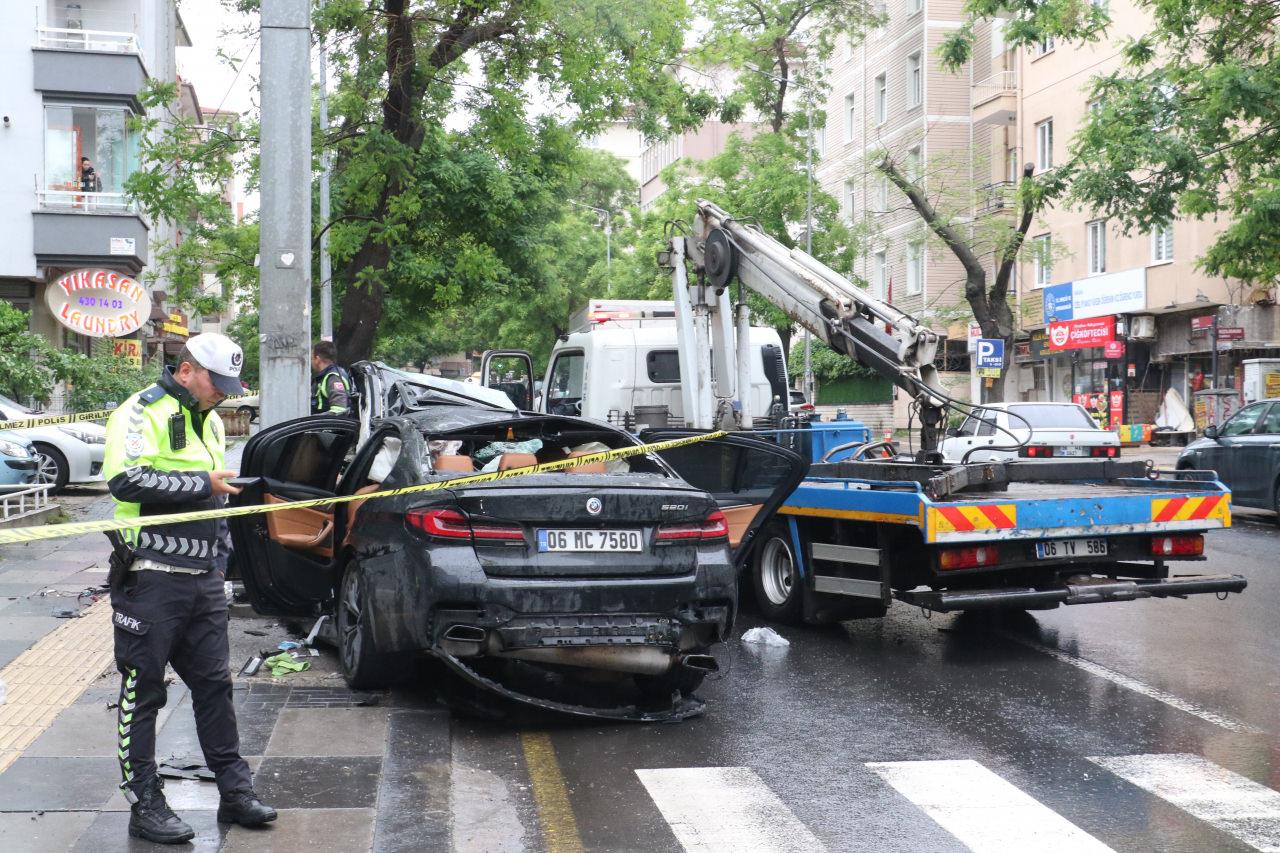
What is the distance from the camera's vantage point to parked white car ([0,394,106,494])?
66.3ft

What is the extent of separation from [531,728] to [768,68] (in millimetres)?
35154

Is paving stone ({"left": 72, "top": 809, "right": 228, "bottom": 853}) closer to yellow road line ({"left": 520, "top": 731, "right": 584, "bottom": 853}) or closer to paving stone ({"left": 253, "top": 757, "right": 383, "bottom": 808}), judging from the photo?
paving stone ({"left": 253, "top": 757, "right": 383, "bottom": 808})

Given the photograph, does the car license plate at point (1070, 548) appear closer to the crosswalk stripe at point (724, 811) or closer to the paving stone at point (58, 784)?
the crosswalk stripe at point (724, 811)

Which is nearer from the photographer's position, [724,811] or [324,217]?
[724,811]

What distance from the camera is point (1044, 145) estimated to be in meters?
38.3

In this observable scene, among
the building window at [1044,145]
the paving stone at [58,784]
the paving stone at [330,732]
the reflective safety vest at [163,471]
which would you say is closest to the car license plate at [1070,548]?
the paving stone at [330,732]

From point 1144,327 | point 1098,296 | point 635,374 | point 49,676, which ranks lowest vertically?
point 49,676

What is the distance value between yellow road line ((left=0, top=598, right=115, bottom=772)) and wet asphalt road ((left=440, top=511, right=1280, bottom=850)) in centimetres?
191

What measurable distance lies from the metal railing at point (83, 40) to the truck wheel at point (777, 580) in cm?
2473

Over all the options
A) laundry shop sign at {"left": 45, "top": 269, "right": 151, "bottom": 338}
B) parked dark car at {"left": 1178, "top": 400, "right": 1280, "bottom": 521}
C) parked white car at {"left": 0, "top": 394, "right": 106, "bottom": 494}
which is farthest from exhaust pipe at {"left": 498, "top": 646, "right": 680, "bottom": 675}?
laundry shop sign at {"left": 45, "top": 269, "right": 151, "bottom": 338}

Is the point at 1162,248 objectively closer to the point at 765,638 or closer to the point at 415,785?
the point at 765,638

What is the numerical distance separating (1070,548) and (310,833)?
5.35 m

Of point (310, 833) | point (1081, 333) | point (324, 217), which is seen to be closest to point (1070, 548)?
point (310, 833)

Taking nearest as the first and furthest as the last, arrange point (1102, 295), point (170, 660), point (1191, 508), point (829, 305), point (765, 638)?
point (170, 660) → point (1191, 508) → point (765, 638) → point (829, 305) → point (1102, 295)
